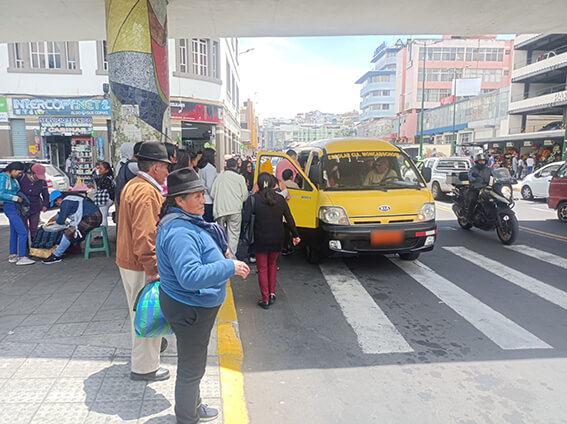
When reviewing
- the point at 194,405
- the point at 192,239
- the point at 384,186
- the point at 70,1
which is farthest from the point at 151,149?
the point at 70,1

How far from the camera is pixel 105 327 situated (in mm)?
4398

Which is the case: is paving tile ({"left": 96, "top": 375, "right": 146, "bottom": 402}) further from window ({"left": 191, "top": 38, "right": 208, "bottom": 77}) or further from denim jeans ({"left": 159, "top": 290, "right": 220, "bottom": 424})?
window ({"left": 191, "top": 38, "right": 208, "bottom": 77})

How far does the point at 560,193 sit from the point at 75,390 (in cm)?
1202

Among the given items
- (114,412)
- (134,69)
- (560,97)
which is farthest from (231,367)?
(560,97)

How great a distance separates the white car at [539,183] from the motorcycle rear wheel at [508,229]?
8.35m

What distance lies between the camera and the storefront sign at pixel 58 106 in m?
23.9

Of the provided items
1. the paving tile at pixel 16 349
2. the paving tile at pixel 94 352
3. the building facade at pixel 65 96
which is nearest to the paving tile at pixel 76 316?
the paving tile at pixel 16 349

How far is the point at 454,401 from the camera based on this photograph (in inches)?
127

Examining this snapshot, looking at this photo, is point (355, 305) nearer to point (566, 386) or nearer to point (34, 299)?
point (566, 386)

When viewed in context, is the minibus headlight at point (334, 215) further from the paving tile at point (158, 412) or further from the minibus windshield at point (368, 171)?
the paving tile at point (158, 412)

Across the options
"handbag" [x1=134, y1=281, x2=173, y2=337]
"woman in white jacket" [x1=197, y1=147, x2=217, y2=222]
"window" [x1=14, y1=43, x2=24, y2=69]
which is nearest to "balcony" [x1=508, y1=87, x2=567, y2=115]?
"woman in white jacket" [x1=197, y1=147, x2=217, y2=222]

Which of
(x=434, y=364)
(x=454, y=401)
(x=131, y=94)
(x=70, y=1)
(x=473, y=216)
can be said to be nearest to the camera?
(x=454, y=401)

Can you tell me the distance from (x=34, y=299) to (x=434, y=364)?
4748mm

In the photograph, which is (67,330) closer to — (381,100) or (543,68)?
(543,68)
